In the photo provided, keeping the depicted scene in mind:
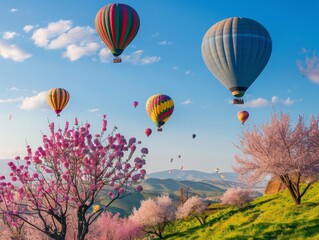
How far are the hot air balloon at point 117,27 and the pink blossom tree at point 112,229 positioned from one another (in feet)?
73.4

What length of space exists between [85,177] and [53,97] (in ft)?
193

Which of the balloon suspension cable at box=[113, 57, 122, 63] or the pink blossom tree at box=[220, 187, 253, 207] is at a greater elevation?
the balloon suspension cable at box=[113, 57, 122, 63]

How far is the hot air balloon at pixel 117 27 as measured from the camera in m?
53.2

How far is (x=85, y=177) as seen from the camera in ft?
55.7

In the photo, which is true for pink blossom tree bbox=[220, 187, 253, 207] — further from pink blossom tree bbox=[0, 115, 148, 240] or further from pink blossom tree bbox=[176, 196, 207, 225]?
pink blossom tree bbox=[0, 115, 148, 240]

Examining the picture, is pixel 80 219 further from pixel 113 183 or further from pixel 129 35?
pixel 129 35

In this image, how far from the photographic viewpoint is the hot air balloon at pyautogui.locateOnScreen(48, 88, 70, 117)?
72562 mm

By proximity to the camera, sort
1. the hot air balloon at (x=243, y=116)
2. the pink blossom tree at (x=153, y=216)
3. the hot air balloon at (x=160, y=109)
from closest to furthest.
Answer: the pink blossom tree at (x=153, y=216), the hot air balloon at (x=160, y=109), the hot air balloon at (x=243, y=116)

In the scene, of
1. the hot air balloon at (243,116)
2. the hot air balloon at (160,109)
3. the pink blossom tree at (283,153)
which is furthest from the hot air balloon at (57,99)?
the pink blossom tree at (283,153)

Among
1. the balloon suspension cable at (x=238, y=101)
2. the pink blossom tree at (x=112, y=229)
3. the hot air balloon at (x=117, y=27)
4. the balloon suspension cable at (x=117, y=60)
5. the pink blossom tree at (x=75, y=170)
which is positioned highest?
the hot air balloon at (x=117, y=27)

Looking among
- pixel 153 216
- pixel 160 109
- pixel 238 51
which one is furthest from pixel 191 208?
pixel 238 51

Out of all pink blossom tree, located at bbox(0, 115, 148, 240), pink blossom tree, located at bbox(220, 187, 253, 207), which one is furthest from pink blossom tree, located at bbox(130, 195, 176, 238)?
pink blossom tree, located at bbox(0, 115, 148, 240)

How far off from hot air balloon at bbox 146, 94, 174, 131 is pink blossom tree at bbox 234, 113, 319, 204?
42503 millimetres

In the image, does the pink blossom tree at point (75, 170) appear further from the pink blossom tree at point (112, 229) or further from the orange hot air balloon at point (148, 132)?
the orange hot air balloon at point (148, 132)
